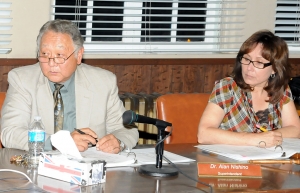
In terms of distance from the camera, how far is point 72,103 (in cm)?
321

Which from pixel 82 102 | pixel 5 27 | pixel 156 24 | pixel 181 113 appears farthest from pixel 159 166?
pixel 156 24

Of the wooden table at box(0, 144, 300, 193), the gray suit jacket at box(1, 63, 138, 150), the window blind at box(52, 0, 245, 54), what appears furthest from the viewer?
the window blind at box(52, 0, 245, 54)

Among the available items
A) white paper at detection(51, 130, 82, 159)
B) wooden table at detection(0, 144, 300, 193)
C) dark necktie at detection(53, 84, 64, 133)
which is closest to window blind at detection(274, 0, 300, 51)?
dark necktie at detection(53, 84, 64, 133)

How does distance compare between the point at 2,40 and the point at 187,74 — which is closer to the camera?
the point at 2,40

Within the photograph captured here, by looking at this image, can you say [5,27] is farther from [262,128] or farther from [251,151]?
[251,151]

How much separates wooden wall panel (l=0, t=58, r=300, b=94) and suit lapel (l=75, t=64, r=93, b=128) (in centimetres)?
131

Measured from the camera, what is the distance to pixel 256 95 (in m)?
3.53

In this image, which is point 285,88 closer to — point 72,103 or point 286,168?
point 286,168

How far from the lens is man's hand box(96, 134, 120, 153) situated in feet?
9.12

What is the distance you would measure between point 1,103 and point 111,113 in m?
0.59

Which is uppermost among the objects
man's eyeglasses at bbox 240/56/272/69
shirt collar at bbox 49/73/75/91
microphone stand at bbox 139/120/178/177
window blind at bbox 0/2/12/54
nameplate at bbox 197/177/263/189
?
window blind at bbox 0/2/12/54

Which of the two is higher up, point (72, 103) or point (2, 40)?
point (2, 40)

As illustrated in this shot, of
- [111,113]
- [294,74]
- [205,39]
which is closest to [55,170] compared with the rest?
[111,113]

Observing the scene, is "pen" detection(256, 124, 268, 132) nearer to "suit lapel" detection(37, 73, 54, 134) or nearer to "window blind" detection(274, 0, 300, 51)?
"suit lapel" detection(37, 73, 54, 134)
